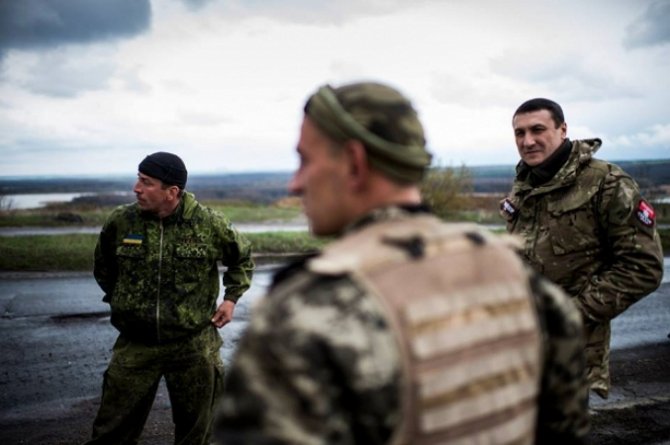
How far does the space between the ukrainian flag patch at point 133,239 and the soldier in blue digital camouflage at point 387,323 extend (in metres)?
2.53

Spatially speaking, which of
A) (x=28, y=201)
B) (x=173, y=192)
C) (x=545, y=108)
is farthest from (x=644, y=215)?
(x=28, y=201)

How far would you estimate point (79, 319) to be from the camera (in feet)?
24.7

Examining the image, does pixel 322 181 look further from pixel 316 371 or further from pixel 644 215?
pixel 644 215

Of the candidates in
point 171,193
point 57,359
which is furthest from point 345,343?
point 57,359

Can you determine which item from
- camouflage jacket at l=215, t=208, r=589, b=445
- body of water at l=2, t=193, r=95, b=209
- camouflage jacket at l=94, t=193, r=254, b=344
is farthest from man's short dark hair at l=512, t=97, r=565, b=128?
body of water at l=2, t=193, r=95, b=209

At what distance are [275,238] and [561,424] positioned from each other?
42.5 ft

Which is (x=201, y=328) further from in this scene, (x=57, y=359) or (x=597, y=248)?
(x=57, y=359)

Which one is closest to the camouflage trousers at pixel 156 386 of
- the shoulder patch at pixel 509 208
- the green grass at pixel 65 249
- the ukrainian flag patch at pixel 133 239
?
the ukrainian flag patch at pixel 133 239

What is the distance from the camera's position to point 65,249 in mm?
12359

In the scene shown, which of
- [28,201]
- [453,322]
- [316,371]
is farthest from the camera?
[28,201]

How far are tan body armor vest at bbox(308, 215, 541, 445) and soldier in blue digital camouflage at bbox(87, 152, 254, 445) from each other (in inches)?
105

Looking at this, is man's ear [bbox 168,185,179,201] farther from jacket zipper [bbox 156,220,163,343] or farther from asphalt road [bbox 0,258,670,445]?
asphalt road [bbox 0,258,670,445]

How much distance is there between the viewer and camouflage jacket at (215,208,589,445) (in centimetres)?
106

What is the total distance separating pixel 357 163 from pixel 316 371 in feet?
1.57
